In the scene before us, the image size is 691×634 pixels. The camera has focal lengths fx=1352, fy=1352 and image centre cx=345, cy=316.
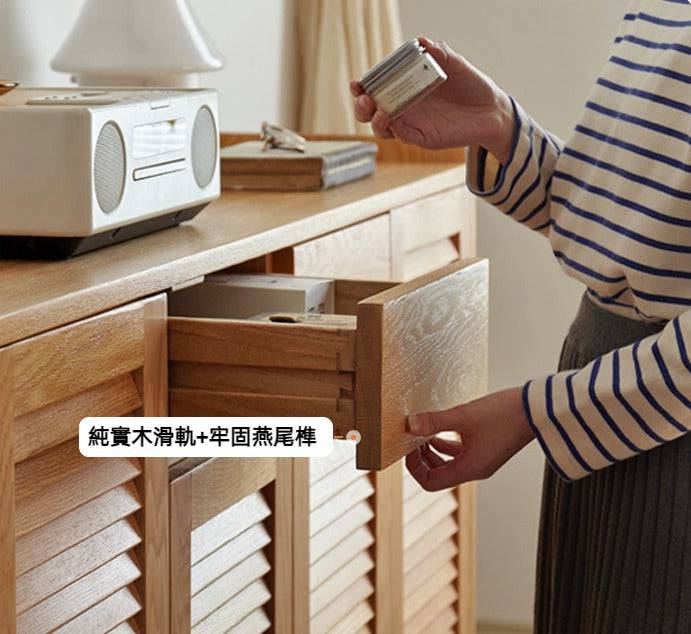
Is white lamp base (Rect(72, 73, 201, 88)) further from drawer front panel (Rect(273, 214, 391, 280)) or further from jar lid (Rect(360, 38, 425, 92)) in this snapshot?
jar lid (Rect(360, 38, 425, 92))

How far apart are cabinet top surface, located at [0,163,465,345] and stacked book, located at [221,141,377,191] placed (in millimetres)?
19

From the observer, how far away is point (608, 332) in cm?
125

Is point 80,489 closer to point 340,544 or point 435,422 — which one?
point 435,422

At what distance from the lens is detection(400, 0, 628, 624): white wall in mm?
2639

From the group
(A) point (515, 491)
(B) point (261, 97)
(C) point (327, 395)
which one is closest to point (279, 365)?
(C) point (327, 395)

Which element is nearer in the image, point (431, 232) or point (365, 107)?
point (365, 107)

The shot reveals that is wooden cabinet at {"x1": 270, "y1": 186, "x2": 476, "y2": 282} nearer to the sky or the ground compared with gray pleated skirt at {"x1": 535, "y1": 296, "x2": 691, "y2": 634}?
nearer to the sky

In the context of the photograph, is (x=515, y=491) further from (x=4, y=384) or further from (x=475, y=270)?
(x=4, y=384)

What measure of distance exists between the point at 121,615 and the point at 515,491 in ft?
5.64

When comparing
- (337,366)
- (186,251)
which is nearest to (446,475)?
(337,366)

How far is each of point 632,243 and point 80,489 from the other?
1.67 feet

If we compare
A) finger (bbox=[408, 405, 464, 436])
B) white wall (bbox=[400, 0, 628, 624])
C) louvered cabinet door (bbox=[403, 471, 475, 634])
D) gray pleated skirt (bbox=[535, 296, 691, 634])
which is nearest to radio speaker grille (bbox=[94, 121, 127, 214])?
finger (bbox=[408, 405, 464, 436])

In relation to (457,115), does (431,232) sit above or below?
below

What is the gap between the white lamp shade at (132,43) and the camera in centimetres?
170
